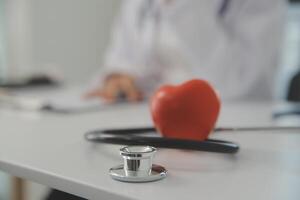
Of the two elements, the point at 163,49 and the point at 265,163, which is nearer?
the point at 265,163

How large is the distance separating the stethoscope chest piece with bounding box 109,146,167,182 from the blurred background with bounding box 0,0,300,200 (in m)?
2.30

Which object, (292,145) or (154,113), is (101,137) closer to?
(154,113)

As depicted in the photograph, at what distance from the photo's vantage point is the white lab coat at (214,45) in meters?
1.08

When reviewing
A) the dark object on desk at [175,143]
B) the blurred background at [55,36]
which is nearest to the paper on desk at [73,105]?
the dark object on desk at [175,143]

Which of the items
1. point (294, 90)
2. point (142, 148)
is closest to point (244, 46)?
point (294, 90)

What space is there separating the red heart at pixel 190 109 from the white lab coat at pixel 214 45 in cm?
59

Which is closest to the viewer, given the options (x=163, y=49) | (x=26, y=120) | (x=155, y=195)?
(x=155, y=195)

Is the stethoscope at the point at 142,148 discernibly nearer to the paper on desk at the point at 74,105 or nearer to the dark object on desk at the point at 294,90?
the paper on desk at the point at 74,105

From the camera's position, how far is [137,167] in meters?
0.36

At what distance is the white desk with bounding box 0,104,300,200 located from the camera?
0.34 metres

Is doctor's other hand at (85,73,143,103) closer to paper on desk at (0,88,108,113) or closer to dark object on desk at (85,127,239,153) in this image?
paper on desk at (0,88,108,113)

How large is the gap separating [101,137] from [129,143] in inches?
1.9

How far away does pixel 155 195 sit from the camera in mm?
331

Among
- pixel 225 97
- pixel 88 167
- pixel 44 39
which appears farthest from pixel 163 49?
pixel 44 39
